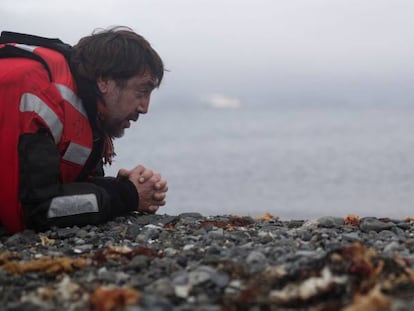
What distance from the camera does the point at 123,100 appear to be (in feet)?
20.7

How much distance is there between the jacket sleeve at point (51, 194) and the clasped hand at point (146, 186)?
30 cm

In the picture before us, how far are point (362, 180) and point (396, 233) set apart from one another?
30.5 m

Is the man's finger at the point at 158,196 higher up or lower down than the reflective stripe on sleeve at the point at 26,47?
lower down

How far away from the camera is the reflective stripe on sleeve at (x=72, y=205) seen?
579 centimetres

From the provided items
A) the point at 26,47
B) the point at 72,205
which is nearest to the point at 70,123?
the point at 72,205

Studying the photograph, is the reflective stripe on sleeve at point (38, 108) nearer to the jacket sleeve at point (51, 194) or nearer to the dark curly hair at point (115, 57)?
the jacket sleeve at point (51, 194)

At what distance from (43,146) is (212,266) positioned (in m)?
2.05

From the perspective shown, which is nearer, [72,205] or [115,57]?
[72,205]

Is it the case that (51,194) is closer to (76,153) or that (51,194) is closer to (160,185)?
(76,153)

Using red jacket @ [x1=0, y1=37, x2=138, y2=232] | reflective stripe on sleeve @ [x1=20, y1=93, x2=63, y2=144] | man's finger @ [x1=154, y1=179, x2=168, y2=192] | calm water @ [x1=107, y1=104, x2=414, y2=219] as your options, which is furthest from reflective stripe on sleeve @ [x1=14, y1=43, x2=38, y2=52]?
calm water @ [x1=107, y1=104, x2=414, y2=219]

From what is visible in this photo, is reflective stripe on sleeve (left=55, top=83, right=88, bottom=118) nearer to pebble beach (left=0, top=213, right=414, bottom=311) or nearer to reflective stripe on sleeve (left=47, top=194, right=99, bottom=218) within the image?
reflective stripe on sleeve (left=47, top=194, right=99, bottom=218)

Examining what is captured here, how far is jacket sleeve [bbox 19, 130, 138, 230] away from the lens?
562cm

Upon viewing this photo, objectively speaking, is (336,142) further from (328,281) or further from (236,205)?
(328,281)

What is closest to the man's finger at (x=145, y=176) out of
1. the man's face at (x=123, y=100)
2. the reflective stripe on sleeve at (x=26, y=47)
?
the man's face at (x=123, y=100)
